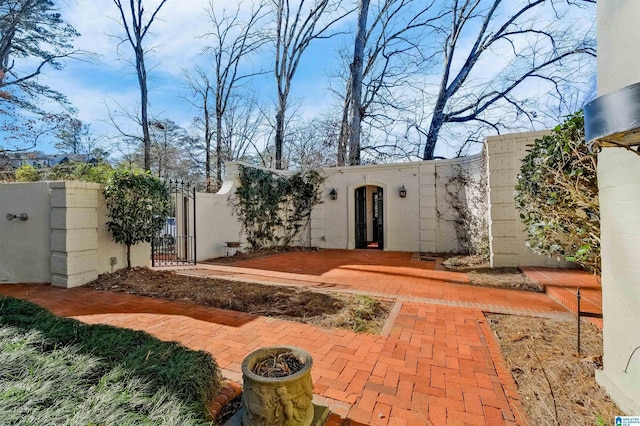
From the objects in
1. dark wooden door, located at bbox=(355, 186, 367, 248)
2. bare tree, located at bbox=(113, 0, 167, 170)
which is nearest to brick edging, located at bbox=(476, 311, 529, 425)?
dark wooden door, located at bbox=(355, 186, 367, 248)

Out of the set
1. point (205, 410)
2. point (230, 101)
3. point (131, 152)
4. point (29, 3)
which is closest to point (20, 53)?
point (29, 3)

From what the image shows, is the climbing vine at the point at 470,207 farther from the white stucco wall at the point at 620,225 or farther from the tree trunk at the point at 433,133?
the white stucco wall at the point at 620,225

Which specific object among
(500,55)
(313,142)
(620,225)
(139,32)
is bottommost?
(620,225)

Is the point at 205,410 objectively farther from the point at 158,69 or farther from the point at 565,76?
the point at 565,76

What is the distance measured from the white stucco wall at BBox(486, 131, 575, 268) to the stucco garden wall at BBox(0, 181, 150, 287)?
7674mm

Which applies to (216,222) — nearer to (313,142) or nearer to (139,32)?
(139,32)

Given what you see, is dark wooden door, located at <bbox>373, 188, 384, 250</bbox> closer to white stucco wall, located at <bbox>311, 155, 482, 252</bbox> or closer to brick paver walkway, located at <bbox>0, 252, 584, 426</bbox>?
white stucco wall, located at <bbox>311, 155, 482, 252</bbox>

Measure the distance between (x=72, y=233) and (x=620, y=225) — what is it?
652 cm

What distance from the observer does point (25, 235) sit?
4.79 m

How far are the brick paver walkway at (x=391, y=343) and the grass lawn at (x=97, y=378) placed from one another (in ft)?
Answer: 1.66

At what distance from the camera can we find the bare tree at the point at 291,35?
12758mm

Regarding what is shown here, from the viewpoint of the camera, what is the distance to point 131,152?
13820mm

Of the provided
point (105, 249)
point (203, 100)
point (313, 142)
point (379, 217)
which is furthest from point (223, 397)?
point (203, 100)

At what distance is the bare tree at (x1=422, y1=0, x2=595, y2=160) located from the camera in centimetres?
1057
